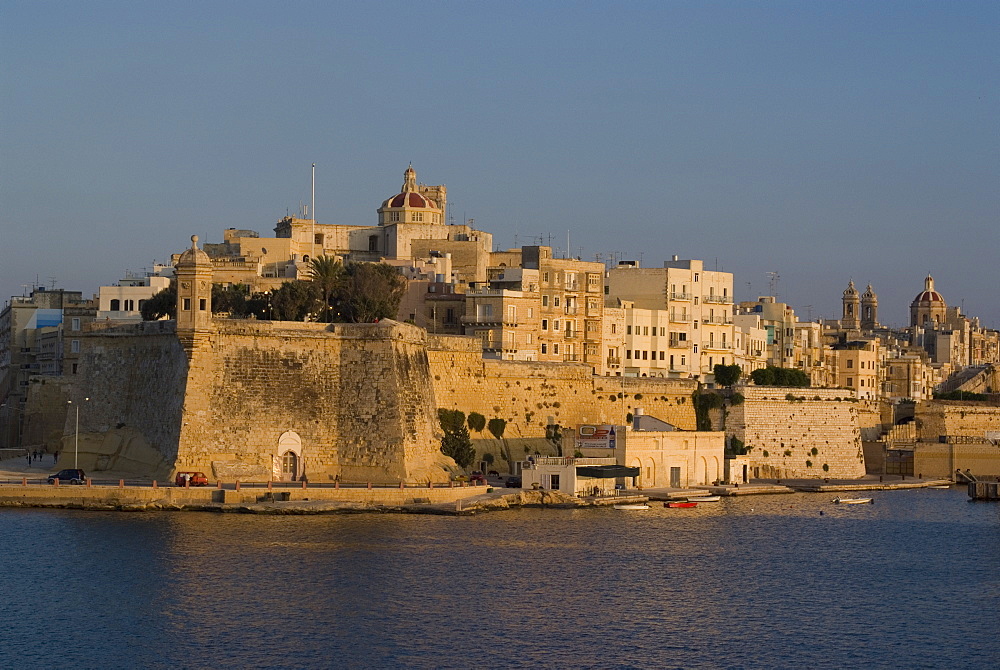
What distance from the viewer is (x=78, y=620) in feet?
96.5

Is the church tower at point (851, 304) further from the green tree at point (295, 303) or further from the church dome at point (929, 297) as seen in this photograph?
the green tree at point (295, 303)

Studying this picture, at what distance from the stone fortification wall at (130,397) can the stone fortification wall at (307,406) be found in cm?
96

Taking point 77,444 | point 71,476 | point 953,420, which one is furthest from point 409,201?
point 71,476

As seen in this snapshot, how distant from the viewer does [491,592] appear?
32.4 metres

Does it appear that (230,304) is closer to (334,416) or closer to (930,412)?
(334,416)

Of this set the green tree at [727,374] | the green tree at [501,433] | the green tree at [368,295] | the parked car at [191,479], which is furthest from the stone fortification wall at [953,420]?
the parked car at [191,479]

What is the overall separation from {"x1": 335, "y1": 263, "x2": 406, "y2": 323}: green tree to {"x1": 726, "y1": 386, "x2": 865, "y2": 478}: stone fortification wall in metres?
13.0

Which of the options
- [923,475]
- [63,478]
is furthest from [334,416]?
[923,475]

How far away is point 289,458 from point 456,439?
274 inches

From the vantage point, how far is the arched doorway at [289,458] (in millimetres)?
43844

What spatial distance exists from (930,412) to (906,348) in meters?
41.2

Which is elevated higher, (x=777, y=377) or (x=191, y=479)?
(x=777, y=377)

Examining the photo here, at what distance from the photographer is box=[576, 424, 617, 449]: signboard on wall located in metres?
49.1

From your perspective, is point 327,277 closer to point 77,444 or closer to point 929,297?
point 77,444
